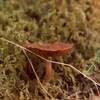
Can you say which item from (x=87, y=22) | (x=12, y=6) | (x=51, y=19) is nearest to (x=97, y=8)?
(x=87, y=22)

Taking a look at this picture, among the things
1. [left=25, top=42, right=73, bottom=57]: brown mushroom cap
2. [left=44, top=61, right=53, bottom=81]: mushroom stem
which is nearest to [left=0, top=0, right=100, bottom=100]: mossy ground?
[left=44, top=61, right=53, bottom=81]: mushroom stem

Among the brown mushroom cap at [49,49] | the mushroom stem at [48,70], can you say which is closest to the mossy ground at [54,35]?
the mushroom stem at [48,70]

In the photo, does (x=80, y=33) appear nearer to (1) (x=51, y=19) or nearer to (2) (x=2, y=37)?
(1) (x=51, y=19)

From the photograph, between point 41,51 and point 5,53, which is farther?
point 5,53

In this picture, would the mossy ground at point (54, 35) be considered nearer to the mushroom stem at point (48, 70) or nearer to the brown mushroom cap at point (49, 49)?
the mushroom stem at point (48, 70)

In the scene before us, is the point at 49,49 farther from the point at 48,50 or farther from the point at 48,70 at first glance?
the point at 48,70

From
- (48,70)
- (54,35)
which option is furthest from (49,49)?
(54,35)
